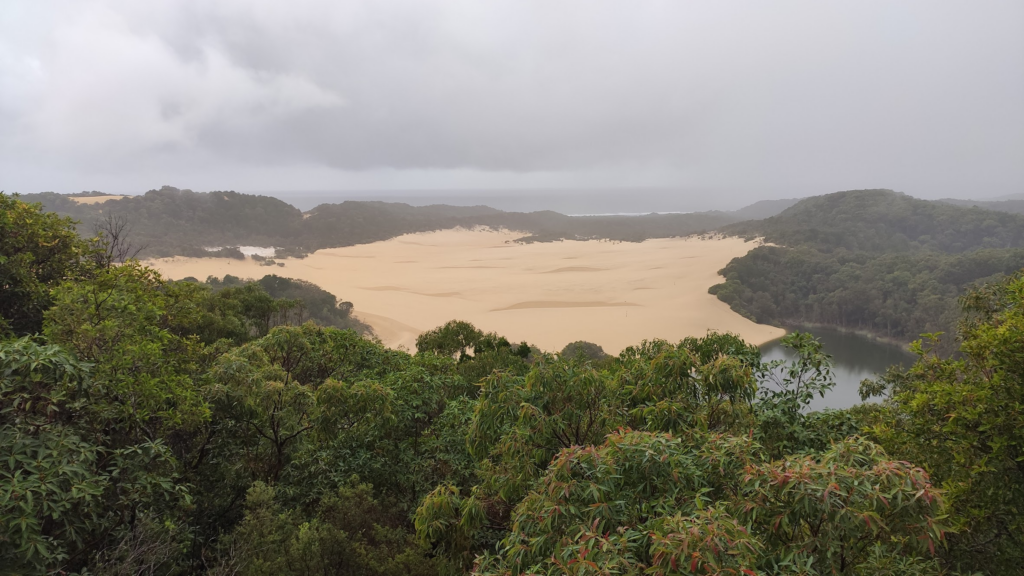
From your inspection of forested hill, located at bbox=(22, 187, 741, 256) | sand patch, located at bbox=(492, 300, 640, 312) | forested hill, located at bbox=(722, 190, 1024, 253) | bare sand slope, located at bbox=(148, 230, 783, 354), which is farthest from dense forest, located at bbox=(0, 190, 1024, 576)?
forested hill, located at bbox=(722, 190, 1024, 253)

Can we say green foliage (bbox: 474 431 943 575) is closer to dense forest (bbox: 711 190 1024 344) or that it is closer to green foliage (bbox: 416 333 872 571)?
green foliage (bbox: 416 333 872 571)

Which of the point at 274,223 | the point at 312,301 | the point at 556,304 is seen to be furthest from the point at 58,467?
the point at 274,223

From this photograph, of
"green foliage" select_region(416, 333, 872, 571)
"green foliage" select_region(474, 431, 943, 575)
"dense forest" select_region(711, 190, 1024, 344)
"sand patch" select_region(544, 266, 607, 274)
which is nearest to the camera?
"green foliage" select_region(474, 431, 943, 575)

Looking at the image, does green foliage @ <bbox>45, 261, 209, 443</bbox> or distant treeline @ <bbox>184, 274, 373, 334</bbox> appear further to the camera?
distant treeline @ <bbox>184, 274, 373, 334</bbox>

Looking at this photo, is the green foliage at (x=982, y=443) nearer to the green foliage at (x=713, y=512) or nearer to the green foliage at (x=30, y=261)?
the green foliage at (x=713, y=512)

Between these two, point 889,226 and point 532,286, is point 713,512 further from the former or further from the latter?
point 889,226

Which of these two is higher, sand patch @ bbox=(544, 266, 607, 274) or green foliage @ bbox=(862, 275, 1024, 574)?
green foliage @ bbox=(862, 275, 1024, 574)
